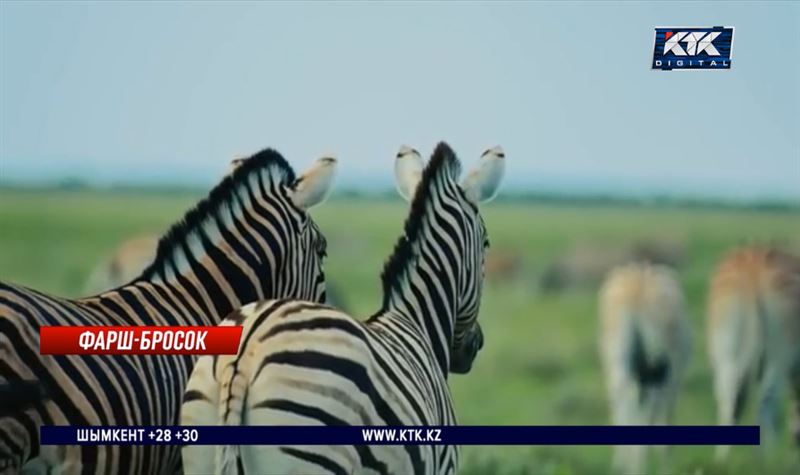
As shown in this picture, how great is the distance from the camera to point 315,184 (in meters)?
4.66

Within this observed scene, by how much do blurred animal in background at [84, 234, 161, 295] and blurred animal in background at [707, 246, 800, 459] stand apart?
2.14m

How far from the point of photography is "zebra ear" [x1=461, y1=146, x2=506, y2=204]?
4613 millimetres

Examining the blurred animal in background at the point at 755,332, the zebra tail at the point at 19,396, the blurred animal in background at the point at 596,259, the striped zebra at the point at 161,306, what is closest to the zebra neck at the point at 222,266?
the striped zebra at the point at 161,306

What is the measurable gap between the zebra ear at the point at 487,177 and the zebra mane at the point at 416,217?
63mm

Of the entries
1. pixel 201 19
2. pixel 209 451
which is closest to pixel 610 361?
pixel 209 451

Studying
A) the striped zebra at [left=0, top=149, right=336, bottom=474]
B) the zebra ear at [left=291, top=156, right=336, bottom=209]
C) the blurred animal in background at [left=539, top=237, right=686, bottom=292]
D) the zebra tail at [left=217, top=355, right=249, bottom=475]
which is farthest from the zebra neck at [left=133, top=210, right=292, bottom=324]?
the blurred animal in background at [left=539, top=237, right=686, bottom=292]

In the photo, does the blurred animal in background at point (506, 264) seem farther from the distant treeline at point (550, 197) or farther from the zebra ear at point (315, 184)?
the zebra ear at point (315, 184)

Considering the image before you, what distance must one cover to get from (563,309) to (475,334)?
347 millimetres

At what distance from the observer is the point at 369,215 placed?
4652mm

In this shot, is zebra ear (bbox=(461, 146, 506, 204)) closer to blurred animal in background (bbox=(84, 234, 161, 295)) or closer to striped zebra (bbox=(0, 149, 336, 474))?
striped zebra (bbox=(0, 149, 336, 474))

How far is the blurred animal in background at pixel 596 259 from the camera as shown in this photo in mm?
4691

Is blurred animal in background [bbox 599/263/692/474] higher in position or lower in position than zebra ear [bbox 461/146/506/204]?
lower

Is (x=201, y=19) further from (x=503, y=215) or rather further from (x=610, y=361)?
(x=610, y=361)

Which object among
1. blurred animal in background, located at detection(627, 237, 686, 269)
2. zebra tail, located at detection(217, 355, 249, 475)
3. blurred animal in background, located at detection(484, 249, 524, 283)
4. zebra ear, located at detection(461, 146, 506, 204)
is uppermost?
zebra ear, located at detection(461, 146, 506, 204)
